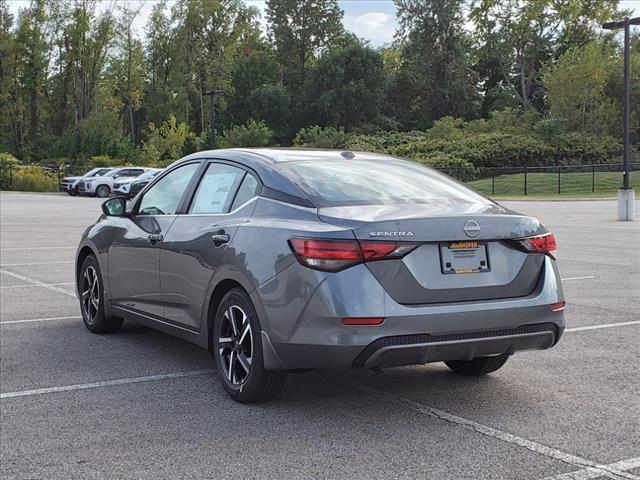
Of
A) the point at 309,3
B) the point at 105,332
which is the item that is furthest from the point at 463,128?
the point at 105,332

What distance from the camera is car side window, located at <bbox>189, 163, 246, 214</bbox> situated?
19.1 ft

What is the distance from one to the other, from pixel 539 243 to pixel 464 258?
0.61 m

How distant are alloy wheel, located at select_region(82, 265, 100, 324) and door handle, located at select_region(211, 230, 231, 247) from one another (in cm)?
237

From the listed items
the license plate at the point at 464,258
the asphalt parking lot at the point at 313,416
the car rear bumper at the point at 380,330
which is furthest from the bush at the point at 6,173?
the license plate at the point at 464,258

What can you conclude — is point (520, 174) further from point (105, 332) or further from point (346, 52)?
point (105, 332)

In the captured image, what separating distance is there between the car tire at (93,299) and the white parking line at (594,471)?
456cm

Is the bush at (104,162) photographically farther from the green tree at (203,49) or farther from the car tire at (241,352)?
the car tire at (241,352)

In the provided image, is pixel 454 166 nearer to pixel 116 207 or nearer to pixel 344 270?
pixel 116 207

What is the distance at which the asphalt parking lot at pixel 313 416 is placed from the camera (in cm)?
423

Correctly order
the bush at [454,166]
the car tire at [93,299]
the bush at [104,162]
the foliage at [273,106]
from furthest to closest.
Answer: the foliage at [273,106] → the bush at [104,162] → the bush at [454,166] → the car tire at [93,299]

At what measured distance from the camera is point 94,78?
7825 cm

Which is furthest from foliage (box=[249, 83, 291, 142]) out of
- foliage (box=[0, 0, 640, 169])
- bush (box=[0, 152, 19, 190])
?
bush (box=[0, 152, 19, 190])

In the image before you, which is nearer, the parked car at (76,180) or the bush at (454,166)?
the parked car at (76,180)

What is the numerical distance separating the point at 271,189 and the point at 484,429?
6.35ft
